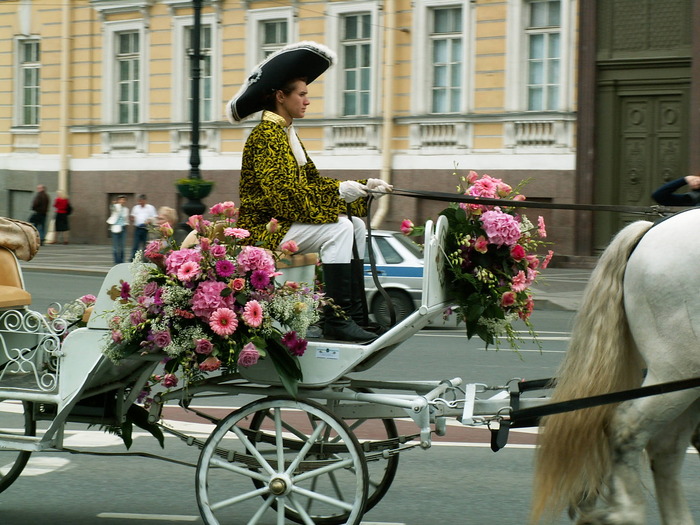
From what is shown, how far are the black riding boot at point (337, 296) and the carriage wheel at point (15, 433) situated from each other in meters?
1.64

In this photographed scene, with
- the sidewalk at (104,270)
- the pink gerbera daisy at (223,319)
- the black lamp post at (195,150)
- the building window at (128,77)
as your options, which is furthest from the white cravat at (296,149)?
the building window at (128,77)

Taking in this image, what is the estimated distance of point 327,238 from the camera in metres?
5.40

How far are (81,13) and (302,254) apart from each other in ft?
84.3

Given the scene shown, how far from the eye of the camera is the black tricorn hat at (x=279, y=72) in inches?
215

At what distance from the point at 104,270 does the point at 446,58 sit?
8.40 meters

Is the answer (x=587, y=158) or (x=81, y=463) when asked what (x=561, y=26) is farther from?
(x=81, y=463)

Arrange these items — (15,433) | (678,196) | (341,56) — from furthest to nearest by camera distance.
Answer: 1. (341,56)
2. (678,196)
3. (15,433)

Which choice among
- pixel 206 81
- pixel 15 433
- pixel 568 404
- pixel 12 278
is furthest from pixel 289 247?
pixel 206 81

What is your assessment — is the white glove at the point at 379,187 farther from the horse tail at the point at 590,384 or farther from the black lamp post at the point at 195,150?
the black lamp post at the point at 195,150

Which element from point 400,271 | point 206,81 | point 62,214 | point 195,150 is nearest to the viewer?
point 400,271

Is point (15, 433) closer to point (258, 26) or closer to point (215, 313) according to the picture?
point (215, 313)

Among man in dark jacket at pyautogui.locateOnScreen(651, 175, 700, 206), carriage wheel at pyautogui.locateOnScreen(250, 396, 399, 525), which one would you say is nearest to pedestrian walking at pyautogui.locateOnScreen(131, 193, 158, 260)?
man in dark jacket at pyautogui.locateOnScreen(651, 175, 700, 206)

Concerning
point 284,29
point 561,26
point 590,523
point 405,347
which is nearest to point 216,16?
point 284,29

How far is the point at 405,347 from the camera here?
12.2 m
